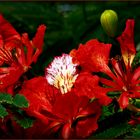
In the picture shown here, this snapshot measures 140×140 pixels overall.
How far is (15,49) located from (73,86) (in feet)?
0.60

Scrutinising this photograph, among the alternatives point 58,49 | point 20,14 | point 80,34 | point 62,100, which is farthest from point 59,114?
point 20,14

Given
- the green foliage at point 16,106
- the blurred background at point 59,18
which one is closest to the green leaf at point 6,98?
the green foliage at point 16,106

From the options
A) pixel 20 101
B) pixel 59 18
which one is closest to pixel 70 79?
pixel 20 101

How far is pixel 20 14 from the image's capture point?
206 centimetres

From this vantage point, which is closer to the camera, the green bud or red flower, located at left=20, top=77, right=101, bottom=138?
red flower, located at left=20, top=77, right=101, bottom=138

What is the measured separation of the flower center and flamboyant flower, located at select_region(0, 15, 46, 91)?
2.6 inches

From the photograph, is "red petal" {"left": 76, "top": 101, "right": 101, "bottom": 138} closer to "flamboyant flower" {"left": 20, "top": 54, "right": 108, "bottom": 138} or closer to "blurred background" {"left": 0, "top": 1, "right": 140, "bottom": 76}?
"flamboyant flower" {"left": 20, "top": 54, "right": 108, "bottom": 138}

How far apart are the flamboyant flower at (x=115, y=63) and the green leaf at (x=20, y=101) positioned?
13 cm

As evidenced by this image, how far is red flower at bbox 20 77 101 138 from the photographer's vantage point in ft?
2.55

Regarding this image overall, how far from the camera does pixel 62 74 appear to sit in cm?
85

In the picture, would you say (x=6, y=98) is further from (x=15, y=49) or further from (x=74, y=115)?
(x=15, y=49)

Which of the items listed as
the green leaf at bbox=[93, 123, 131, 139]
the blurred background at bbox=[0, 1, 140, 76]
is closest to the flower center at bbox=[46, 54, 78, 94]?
the green leaf at bbox=[93, 123, 131, 139]

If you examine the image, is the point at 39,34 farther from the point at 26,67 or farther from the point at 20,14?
the point at 20,14

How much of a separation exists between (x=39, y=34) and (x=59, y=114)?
0.72 ft
